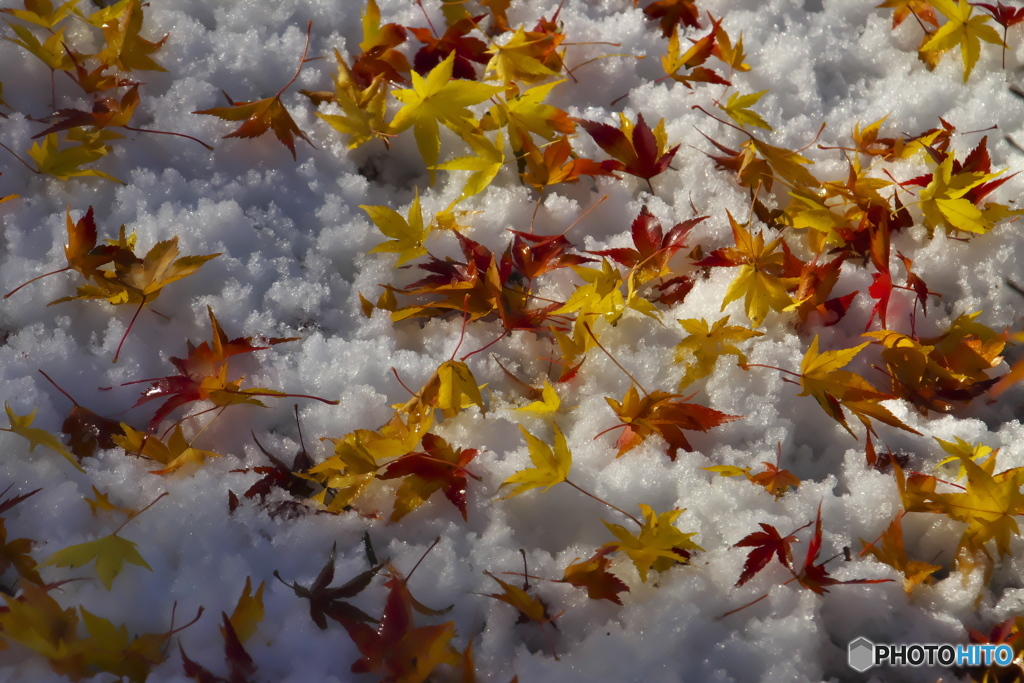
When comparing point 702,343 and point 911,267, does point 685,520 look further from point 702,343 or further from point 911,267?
point 911,267

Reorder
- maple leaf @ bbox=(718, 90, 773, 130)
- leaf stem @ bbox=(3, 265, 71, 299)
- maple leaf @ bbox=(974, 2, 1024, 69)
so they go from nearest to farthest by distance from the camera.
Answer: leaf stem @ bbox=(3, 265, 71, 299) < maple leaf @ bbox=(718, 90, 773, 130) < maple leaf @ bbox=(974, 2, 1024, 69)

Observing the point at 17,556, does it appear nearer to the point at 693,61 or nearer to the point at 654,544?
the point at 654,544

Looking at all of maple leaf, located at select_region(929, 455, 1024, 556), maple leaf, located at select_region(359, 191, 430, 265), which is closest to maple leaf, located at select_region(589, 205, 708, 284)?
maple leaf, located at select_region(359, 191, 430, 265)

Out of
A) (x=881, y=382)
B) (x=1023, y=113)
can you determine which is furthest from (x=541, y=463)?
(x=1023, y=113)

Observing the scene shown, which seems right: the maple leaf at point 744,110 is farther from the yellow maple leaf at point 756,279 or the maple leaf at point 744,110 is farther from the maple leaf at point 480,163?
the maple leaf at point 480,163

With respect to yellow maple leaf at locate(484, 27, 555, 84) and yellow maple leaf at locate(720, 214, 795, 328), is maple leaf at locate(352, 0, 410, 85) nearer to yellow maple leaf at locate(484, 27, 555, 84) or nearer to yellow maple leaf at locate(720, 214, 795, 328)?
yellow maple leaf at locate(484, 27, 555, 84)
